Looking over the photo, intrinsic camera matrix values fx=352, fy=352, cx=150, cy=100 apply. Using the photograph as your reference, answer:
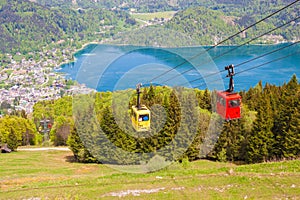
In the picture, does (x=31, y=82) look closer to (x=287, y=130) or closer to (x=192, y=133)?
(x=192, y=133)

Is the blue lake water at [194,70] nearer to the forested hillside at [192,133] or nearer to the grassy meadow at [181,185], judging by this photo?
the forested hillside at [192,133]

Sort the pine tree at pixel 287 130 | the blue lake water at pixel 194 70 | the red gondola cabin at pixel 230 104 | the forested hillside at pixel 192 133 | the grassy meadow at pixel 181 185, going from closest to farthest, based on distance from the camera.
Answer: the red gondola cabin at pixel 230 104 < the grassy meadow at pixel 181 185 < the pine tree at pixel 287 130 < the forested hillside at pixel 192 133 < the blue lake water at pixel 194 70

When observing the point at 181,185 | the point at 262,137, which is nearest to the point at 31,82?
the point at 262,137

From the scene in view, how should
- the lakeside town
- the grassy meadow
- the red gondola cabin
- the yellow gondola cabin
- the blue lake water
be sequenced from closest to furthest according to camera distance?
the red gondola cabin → the yellow gondola cabin → the grassy meadow → the blue lake water → the lakeside town

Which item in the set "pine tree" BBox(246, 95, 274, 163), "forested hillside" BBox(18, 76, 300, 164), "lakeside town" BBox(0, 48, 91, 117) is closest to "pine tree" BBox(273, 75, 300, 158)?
"forested hillside" BBox(18, 76, 300, 164)

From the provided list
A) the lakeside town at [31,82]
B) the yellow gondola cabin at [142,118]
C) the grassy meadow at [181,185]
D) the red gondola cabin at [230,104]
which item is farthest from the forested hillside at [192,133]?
the lakeside town at [31,82]

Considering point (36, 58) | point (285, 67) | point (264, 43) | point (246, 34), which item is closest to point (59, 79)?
point (36, 58)

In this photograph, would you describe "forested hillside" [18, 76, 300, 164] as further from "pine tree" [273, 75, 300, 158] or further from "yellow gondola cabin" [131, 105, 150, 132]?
"yellow gondola cabin" [131, 105, 150, 132]

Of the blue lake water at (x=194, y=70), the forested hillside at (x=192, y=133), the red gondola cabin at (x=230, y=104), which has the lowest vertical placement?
the forested hillside at (x=192, y=133)
